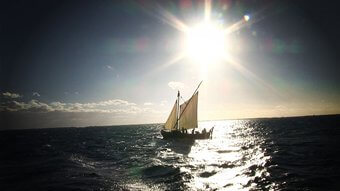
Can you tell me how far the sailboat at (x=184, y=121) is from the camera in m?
74.3

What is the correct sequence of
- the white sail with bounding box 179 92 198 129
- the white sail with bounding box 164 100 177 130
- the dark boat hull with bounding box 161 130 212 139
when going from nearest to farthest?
1. the white sail with bounding box 179 92 198 129
2. the dark boat hull with bounding box 161 130 212 139
3. the white sail with bounding box 164 100 177 130

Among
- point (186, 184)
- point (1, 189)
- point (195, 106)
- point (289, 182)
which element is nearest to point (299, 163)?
point (289, 182)

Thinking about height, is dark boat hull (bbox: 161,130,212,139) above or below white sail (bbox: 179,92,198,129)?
below

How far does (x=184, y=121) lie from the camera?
256 ft

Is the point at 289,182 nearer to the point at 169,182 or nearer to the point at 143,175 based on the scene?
the point at 169,182

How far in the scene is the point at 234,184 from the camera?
2283cm

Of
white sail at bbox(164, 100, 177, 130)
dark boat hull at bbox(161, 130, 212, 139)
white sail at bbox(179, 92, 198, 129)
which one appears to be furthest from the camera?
Answer: white sail at bbox(164, 100, 177, 130)

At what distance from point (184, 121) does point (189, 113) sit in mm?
3957

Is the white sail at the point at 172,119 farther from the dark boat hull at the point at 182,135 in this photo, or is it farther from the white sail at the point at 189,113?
the dark boat hull at the point at 182,135

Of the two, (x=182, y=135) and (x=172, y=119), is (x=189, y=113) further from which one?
(x=172, y=119)

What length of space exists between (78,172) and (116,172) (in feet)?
13.6

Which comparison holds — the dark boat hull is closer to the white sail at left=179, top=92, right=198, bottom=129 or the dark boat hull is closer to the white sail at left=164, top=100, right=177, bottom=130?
the white sail at left=179, top=92, right=198, bottom=129

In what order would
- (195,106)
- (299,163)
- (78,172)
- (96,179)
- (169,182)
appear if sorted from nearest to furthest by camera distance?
(169,182) < (96,179) < (78,172) < (299,163) < (195,106)

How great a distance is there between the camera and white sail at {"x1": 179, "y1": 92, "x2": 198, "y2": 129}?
7368 centimetres
